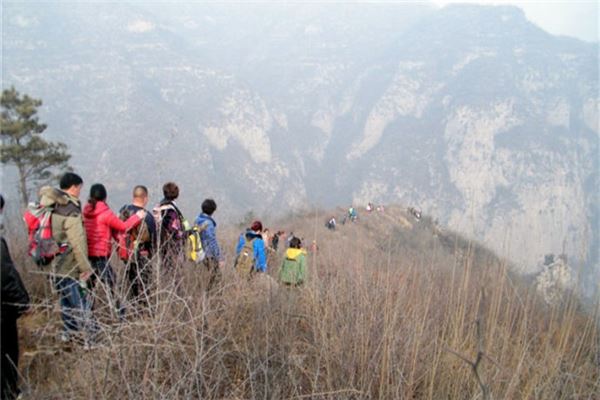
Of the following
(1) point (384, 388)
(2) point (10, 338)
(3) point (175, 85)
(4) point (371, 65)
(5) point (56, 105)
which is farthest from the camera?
(4) point (371, 65)

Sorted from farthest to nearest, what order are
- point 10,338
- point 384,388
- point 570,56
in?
point 570,56
point 10,338
point 384,388

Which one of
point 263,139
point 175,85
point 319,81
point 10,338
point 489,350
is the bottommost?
point 10,338

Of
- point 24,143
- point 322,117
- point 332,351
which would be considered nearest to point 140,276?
point 332,351

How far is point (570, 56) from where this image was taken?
520 feet

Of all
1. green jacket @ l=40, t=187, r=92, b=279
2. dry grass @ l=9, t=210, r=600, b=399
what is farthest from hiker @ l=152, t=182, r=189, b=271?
dry grass @ l=9, t=210, r=600, b=399

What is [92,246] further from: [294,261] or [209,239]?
[294,261]

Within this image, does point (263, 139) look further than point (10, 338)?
Yes

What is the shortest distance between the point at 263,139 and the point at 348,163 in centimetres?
2838

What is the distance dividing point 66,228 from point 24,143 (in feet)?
65.6

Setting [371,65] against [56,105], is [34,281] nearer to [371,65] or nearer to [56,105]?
[56,105]

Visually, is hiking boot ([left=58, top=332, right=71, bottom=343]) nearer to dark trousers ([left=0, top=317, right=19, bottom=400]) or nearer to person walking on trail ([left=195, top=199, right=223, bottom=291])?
dark trousers ([left=0, top=317, right=19, bottom=400])

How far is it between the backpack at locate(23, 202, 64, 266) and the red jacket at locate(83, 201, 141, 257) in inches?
14.0

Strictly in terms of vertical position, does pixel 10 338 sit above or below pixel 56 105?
below

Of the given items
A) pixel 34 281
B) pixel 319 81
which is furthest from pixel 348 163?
pixel 34 281
